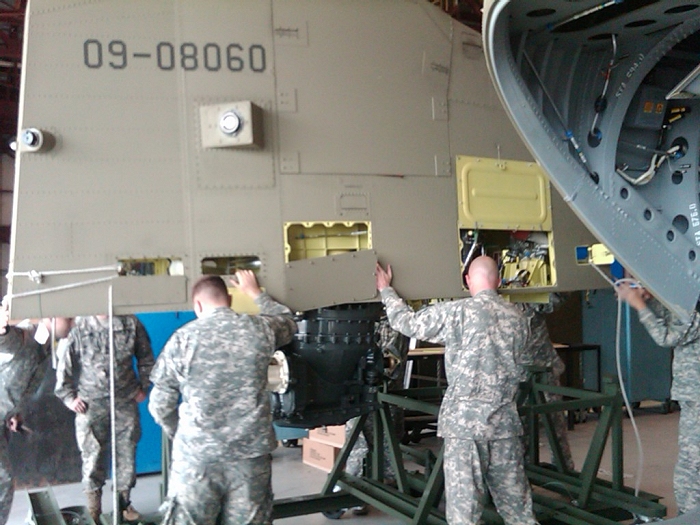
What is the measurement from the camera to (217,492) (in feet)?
11.0

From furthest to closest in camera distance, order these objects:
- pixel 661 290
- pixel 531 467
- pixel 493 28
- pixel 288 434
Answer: pixel 288 434 < pixel 531 467 < pixel 661 290 < pixel 493 28

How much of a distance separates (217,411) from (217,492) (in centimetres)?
42

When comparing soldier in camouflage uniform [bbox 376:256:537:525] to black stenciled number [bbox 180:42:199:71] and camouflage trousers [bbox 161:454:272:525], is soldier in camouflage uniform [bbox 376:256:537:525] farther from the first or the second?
black stenciled number [bbox 180:42:199:71]

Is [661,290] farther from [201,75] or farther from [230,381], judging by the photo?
[201,75]

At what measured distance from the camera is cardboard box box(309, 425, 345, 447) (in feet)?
21.0

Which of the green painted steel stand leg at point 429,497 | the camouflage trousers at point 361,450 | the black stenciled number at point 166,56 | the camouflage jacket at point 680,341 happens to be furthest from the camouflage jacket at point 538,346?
the black stenciled number at point 166,56

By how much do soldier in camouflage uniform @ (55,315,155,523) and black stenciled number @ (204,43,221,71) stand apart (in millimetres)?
2512

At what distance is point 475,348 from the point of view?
3645 millimetres

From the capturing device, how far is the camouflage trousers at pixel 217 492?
327cm

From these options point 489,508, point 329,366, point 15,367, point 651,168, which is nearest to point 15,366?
point 15,367

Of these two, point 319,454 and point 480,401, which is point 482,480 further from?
point 319,454

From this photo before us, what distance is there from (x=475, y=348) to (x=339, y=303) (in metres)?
0.80

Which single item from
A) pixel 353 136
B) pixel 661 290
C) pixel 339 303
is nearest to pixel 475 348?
pixel 339 303

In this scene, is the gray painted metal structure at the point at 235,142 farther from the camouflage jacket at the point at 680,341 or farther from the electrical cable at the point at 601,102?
the camouflage jacket at the point at 680,341
